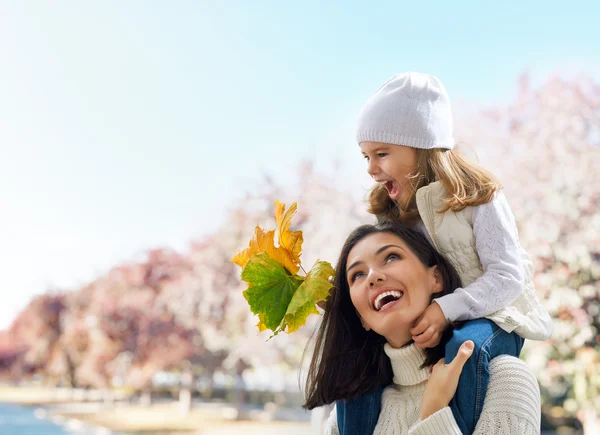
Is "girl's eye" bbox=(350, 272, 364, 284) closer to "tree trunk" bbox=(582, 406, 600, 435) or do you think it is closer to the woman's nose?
the woman's nose

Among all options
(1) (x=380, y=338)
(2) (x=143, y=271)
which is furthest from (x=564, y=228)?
(2) (x=143, y=271)

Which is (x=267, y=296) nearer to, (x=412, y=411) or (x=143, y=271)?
(x=412, y=411)

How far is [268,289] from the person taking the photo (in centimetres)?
146

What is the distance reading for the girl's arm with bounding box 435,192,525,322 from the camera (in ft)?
4.36

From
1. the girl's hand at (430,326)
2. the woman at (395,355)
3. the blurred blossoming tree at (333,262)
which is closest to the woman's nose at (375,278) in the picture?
the woman at (395,355)

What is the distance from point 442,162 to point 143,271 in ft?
34.7

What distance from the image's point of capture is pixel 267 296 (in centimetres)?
146

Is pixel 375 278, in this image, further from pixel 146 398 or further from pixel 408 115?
pixel 146 398

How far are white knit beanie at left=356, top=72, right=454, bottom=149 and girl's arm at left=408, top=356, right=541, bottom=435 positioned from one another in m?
0.47

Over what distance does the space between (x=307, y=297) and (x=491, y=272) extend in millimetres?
343

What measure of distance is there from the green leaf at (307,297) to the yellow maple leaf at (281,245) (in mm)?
73

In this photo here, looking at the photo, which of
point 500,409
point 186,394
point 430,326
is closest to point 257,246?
point 430,326

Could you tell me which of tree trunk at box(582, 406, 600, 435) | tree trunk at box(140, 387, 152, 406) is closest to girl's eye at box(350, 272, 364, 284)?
tree trunk at box(582, 406, 600, 435)

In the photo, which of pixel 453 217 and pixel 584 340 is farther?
pixel 584 340
